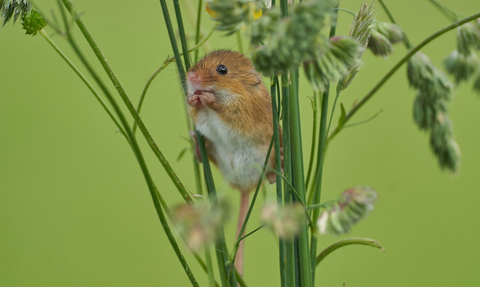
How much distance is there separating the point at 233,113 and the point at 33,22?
1.65 feet

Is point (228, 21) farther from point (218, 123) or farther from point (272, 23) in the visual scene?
point (218, 123)

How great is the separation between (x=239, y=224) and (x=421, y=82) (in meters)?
0.66

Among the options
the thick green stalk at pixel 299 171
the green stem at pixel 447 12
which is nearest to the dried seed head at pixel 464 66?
the green stem at pixel 447 12

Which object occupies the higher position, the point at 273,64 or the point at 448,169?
the point at 273,64

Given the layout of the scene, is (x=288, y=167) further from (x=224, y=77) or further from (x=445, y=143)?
(x=224, y=77)

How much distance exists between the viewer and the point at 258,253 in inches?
87.3

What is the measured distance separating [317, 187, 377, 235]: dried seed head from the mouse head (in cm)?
58

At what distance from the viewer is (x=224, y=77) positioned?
1028 millimetres

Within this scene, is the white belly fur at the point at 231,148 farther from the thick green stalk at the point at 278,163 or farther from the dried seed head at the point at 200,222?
the dried seed head at the point at 200,222

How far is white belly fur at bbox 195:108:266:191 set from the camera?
996 mm

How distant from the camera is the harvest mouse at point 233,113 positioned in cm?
99

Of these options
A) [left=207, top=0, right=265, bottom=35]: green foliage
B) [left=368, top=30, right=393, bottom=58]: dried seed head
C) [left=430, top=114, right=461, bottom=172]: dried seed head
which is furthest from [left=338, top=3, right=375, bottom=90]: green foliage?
[left=207, top=0, right=265, bottom=35]: green foliage

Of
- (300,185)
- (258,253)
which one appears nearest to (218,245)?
(300,185)

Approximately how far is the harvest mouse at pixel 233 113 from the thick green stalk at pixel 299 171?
351mm
